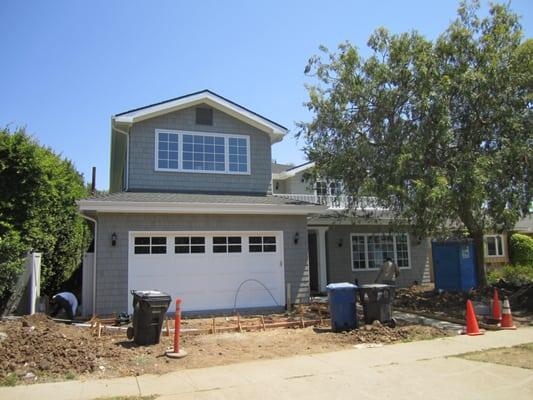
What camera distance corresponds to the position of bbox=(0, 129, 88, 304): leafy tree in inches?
438

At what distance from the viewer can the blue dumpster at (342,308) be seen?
1063 centimetres

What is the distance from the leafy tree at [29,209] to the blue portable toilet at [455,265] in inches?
519

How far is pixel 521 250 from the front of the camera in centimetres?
2612

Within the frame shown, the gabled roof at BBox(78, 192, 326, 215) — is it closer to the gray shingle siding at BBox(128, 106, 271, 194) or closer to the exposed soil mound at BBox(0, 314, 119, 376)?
the gray shingle siding at BBox(128, 106, 271, 194)

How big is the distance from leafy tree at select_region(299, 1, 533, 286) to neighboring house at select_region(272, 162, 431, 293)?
388 centimetres

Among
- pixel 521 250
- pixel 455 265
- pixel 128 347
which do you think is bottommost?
pixel 128 347

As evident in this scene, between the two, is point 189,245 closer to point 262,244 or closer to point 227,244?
point 227,244

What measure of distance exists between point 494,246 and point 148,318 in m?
23.4

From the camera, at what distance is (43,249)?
44.8 feet

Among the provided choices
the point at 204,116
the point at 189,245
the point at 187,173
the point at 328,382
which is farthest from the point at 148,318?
the point at 204,116

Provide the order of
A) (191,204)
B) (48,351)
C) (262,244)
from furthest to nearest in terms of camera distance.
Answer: (262,244) < (191,204) < (48,351)

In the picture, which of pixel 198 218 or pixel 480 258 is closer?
pixel 198 218

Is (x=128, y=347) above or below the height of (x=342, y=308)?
below

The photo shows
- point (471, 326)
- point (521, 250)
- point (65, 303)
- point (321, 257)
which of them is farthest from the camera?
point (521, 250)
